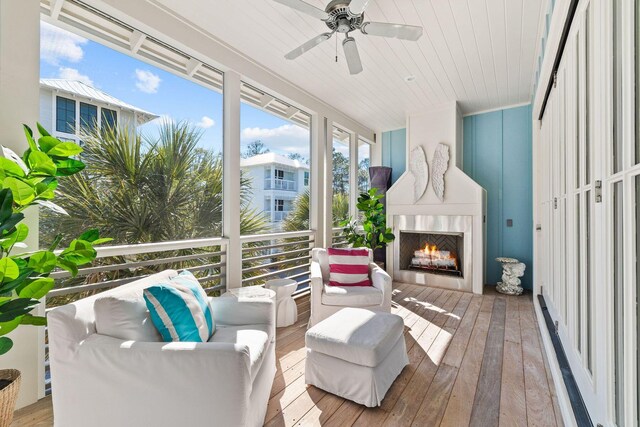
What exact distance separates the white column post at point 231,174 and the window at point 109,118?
0.98 metres

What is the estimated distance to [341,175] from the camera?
4973 millimetres

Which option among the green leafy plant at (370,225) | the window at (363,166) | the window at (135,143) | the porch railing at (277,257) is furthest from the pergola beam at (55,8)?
the window at (363,166)

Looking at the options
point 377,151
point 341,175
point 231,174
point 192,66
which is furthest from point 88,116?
point 377,151

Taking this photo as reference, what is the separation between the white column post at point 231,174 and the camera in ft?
9.68

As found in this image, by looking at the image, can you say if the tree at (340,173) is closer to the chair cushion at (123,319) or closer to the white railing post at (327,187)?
the white railing post at (327,187)

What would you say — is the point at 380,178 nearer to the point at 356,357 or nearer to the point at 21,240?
the point at 356,357

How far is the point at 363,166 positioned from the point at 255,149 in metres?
2.77

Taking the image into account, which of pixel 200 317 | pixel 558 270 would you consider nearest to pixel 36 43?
pixel 200 317

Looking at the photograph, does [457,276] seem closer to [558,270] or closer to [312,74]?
[558,270]

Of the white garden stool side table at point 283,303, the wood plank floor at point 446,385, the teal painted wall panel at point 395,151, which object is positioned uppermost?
the teal painted wall panel at point 395,151

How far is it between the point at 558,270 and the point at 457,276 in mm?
2134

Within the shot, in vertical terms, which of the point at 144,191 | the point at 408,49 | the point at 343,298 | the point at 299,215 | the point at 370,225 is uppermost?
the point at 408,49

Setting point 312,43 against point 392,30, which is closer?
point 392,30

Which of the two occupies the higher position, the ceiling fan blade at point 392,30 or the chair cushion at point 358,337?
the ceiling fan blade at point 392,30
